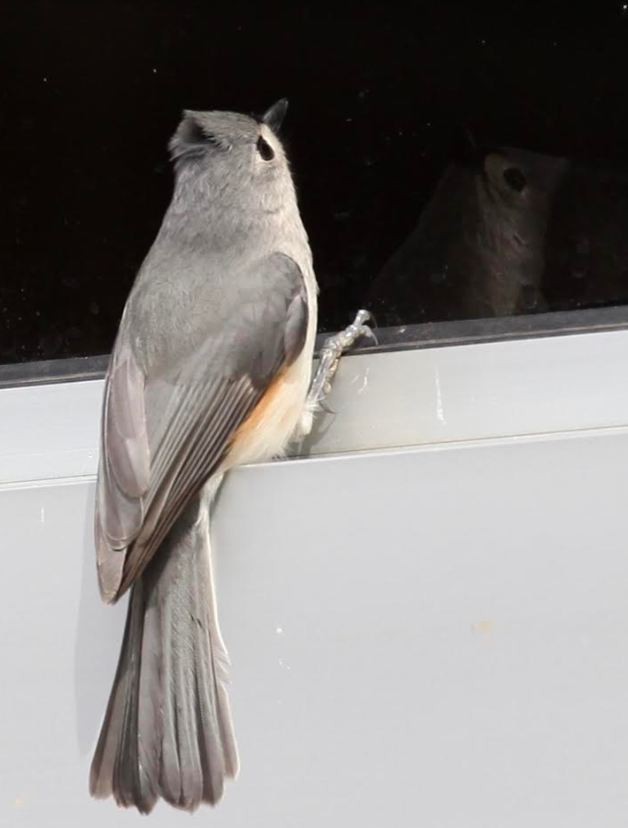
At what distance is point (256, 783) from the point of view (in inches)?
75.6

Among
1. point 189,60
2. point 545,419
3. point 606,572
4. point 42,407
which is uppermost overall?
point 189,60

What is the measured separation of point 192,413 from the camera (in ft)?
7.22

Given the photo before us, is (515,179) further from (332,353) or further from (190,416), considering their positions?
(190,416)

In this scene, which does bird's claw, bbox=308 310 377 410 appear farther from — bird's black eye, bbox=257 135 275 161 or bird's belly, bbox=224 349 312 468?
bird's black eye, bbox=257 135 275 161

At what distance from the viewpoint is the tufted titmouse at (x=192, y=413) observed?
1.97 meters

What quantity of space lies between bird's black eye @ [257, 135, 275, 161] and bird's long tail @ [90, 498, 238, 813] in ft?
2.80

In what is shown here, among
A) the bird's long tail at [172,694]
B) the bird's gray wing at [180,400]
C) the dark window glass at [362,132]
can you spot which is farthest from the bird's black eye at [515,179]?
the bird's long tail at [172,694]

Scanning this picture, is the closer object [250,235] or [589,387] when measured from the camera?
[589,387]

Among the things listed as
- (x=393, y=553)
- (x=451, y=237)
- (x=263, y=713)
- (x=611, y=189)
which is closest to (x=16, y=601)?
(x=263, y=713)

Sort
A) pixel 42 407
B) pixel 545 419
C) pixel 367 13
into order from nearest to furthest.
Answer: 1. pixel 545 419
2. pixel 42 407
3. pixel 367 13

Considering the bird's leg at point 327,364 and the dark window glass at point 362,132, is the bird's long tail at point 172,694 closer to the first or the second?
the bird's leg at point 327,364

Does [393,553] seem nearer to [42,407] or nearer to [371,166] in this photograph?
[42,407]

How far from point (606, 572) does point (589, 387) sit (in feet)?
1.15

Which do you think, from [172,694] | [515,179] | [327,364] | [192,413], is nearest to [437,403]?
[327,364]
